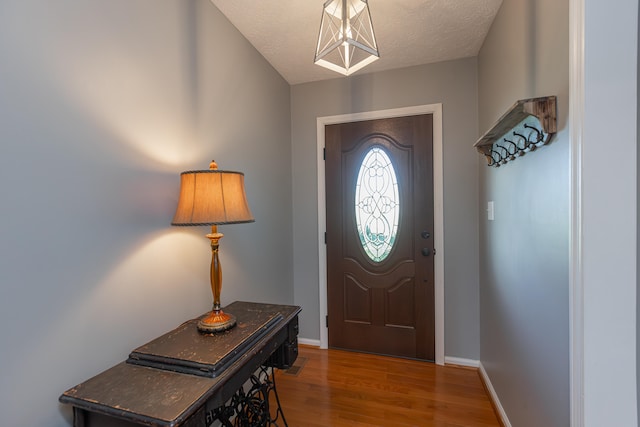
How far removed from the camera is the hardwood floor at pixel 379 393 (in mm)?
1729

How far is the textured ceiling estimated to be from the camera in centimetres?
168

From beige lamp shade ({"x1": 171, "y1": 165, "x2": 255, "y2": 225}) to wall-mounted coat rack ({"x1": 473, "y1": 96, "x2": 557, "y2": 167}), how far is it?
1.24 metres

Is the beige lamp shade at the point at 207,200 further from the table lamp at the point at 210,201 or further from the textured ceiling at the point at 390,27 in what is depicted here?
the textured ceiling at the point at 390,27

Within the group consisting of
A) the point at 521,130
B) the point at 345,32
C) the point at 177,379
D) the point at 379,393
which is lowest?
the point at 379,393

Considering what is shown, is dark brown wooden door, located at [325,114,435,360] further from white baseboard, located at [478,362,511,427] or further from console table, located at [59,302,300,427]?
console table, located at [59,302,300,427]

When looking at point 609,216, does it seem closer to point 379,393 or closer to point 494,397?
point 494,397

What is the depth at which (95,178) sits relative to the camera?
100cm

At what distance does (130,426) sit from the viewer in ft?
2.72

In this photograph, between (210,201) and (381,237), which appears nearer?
(210,201)

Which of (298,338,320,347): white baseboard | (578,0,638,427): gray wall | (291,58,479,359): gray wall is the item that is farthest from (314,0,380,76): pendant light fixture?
(298,338,320,347): white baseboard

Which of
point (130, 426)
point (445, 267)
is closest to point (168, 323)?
point (130, 426)

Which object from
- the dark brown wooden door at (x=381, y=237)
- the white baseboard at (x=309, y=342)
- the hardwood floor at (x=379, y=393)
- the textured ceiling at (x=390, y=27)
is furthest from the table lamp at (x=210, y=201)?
the white baseboard at (x=309, y=342)

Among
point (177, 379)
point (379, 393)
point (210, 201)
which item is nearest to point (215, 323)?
point (177, 379)

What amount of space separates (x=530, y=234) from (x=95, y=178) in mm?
1872
